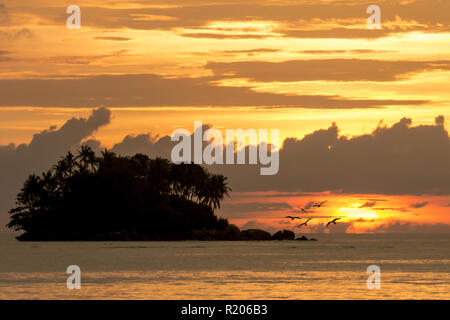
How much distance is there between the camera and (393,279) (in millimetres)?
69688

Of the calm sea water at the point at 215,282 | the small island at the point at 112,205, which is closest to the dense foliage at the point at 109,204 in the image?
the small island at the point at 112,205

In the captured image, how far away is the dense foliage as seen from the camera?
176 meters

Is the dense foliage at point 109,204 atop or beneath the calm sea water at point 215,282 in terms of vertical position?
atop

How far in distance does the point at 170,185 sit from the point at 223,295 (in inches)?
5405

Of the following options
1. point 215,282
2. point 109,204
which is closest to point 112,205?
point 109,204

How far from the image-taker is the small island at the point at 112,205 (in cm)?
17562

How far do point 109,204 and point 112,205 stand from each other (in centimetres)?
70

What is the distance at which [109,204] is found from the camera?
580ft

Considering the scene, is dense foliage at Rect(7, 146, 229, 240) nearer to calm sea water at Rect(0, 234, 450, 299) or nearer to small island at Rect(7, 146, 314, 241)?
small island at Rect(7, 146, 314, 241)

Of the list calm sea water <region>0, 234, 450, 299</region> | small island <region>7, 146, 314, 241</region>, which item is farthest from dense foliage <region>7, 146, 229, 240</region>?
calm sea water <region>0, 234, 450, 299</region>

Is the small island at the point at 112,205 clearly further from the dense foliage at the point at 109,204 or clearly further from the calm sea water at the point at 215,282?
the calm sea water at the point at 215,282
